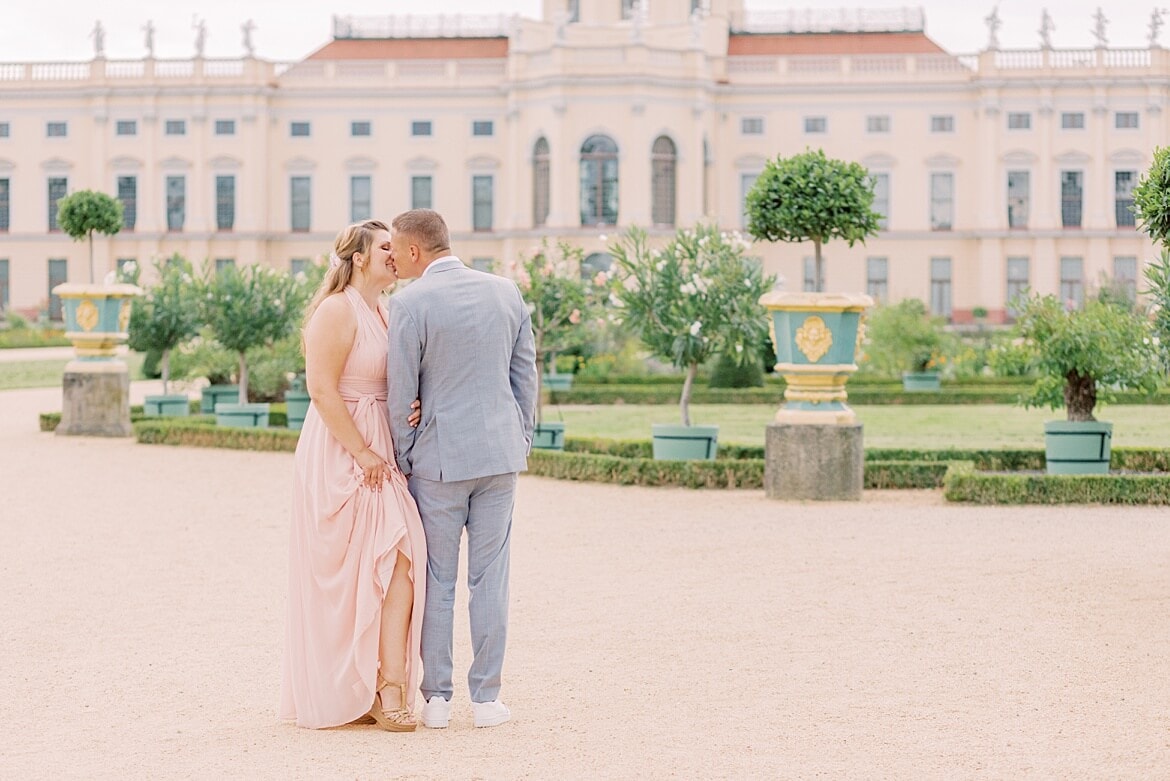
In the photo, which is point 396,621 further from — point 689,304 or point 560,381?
point 560,381

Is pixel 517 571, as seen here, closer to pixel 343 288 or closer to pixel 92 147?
pixel 343 288

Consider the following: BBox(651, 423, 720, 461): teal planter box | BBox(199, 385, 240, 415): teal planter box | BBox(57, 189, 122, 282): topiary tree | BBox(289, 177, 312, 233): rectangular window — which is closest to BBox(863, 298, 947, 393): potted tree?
BBox(199, 385, 240, 415): teal planter box

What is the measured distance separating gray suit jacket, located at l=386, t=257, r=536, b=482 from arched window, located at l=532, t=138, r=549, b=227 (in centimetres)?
3500

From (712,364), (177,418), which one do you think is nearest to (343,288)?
(177,418)

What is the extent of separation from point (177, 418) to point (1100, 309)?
303 inches

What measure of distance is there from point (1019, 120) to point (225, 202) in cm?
1904

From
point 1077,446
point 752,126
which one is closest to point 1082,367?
point 1077,446

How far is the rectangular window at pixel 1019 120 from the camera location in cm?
4028

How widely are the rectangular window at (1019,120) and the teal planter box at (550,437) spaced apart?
3037 cm

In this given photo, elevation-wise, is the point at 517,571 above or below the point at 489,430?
below

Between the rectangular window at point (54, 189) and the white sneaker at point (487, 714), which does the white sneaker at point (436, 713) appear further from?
the rectangular window at point (54, 189)

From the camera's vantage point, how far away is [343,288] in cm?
467

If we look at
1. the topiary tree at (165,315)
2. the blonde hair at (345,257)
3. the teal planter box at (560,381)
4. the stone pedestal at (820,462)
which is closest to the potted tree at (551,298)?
the stone pedestal at (820,462)

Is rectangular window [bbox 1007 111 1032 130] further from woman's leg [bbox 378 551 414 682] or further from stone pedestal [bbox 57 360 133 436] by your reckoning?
woman's leg [bbox 378 551 414 682]
